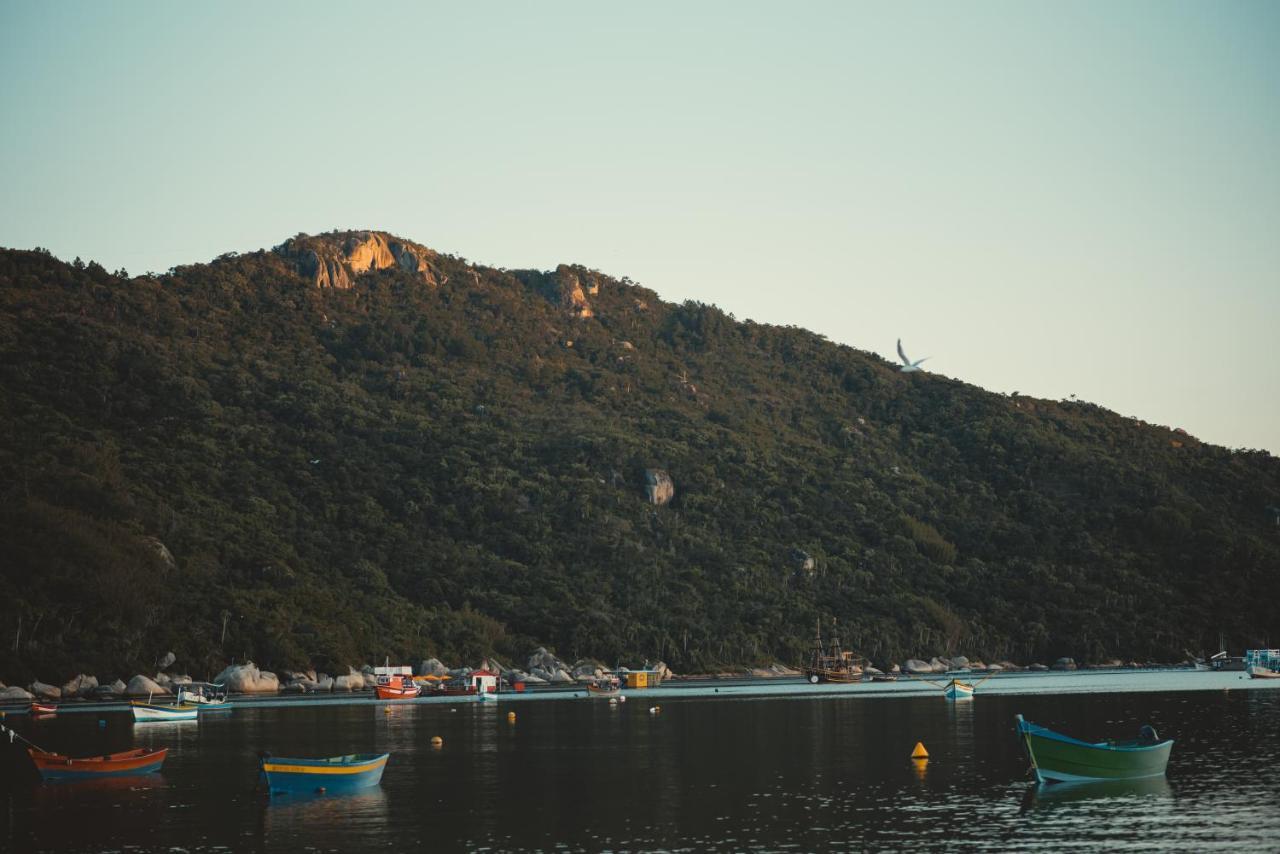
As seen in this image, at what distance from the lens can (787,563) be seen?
190m

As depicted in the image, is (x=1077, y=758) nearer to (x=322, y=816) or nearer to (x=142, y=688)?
(x=322, y=816)

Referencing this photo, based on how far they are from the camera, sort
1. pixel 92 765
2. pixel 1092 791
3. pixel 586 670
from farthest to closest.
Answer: pixel 586 670
pixel 92 765
pixel 1092 791

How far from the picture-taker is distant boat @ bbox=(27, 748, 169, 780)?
5775 cm

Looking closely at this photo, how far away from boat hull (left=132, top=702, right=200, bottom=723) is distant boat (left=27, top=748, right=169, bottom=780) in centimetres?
3575

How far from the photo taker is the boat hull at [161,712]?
310 ft

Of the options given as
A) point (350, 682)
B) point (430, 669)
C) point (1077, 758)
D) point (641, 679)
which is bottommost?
point (1077, 758)

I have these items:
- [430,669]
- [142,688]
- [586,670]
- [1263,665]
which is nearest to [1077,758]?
[142,688]

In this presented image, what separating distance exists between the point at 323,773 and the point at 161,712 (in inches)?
1861

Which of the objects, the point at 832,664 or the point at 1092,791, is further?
the point at 832,664

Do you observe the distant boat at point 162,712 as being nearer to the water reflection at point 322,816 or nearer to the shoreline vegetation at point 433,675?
the shoreline vegetation at point 433,675

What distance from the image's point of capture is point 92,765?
192 ft

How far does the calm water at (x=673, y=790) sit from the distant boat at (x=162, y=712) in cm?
186

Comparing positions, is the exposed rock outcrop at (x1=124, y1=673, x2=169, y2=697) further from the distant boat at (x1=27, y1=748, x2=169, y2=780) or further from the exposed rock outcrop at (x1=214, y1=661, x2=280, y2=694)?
the distant boat at (x1=27, y1=748, x2=169, y2=780)

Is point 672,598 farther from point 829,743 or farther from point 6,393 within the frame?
point 829,743
